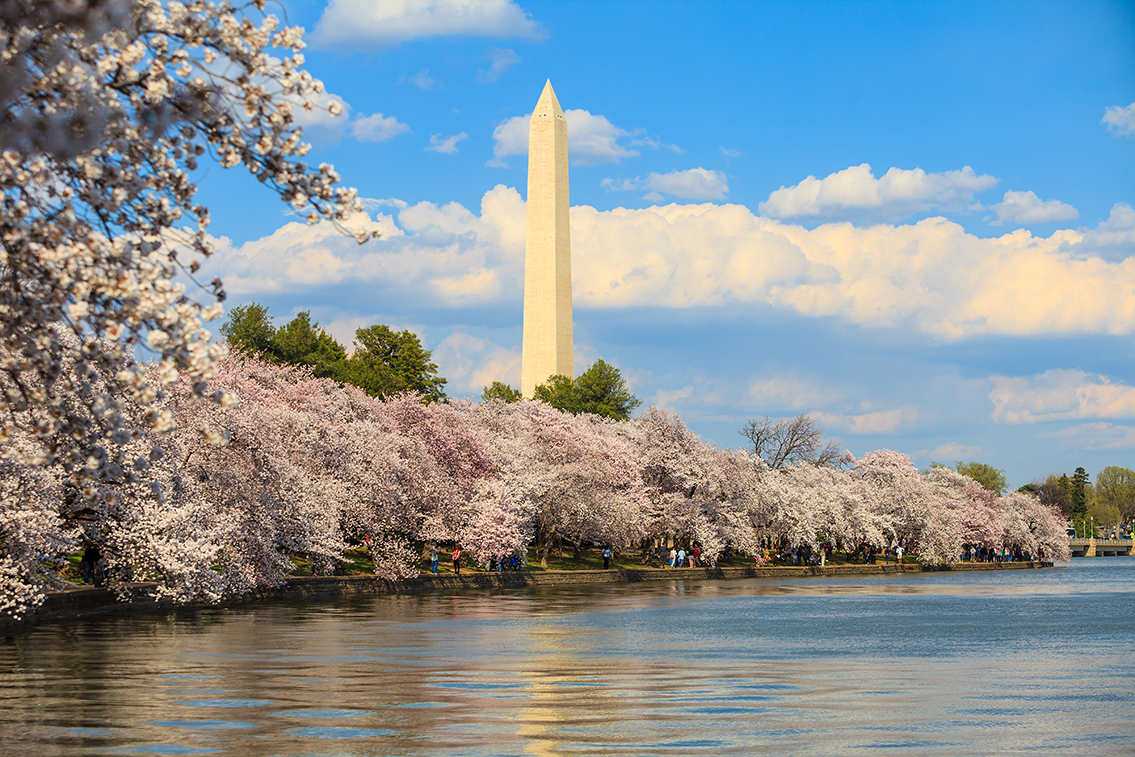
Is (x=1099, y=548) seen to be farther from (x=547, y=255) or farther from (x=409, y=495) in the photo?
(x=409, y=495)

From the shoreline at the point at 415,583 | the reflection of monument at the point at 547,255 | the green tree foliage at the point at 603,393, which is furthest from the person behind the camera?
the green tree foliage at the point at 603,393

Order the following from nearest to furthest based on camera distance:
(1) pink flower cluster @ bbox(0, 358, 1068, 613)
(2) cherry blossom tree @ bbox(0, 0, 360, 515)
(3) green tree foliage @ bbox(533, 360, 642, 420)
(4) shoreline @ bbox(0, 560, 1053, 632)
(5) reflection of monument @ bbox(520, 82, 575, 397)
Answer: (2) cherry blossom tree @ bbox(0, 0, 360, 515), (4) shoreline @ bbox(0, 560, 1053, 632), (1) pink flower cluster @ bbox(0, 358, 1068, 613), (5) reflection of monument @ bbox(520, 82, 575, 397), (3) green tree foliage @ bbox(533, 360, 642, 420)

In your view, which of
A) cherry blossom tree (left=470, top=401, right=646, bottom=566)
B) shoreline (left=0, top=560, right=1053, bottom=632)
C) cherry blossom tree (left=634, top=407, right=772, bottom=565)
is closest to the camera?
shoreline (left=0, top=560, right=1053, bottom=632)

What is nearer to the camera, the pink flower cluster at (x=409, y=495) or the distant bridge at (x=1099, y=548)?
the pink flower cluster at (x=409, y=495)

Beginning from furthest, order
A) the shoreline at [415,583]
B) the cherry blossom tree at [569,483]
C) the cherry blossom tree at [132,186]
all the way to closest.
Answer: the cherry blossom tree at [569,483] → the shoreline at [415,583] → the cherry blossom tree at [132,186]

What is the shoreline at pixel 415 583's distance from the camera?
29.5 m

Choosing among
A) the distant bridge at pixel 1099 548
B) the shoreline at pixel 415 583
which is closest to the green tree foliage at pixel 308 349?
the shoreline at pixel 415 583

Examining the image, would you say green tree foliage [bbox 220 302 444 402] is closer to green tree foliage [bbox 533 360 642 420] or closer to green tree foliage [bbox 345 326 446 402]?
green tree foliage [bbox 345 326 446 402]

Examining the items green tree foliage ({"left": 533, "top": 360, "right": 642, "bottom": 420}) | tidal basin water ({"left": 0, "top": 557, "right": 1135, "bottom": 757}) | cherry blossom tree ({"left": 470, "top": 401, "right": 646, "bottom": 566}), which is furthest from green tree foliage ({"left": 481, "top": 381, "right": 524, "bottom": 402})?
tidal basin water ({"left": 0, "top": 557, "right": 1135, "bottom": 757})

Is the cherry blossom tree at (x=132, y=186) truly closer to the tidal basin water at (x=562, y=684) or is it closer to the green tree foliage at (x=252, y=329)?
the tidal basin water at (x=562, y=684)

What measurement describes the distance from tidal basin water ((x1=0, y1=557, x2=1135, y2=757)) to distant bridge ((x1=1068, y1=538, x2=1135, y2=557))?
137 m

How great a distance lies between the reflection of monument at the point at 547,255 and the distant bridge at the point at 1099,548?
3874 inches

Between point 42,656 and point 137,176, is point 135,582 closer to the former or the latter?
point 42,656

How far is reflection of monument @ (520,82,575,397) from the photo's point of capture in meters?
84.9
